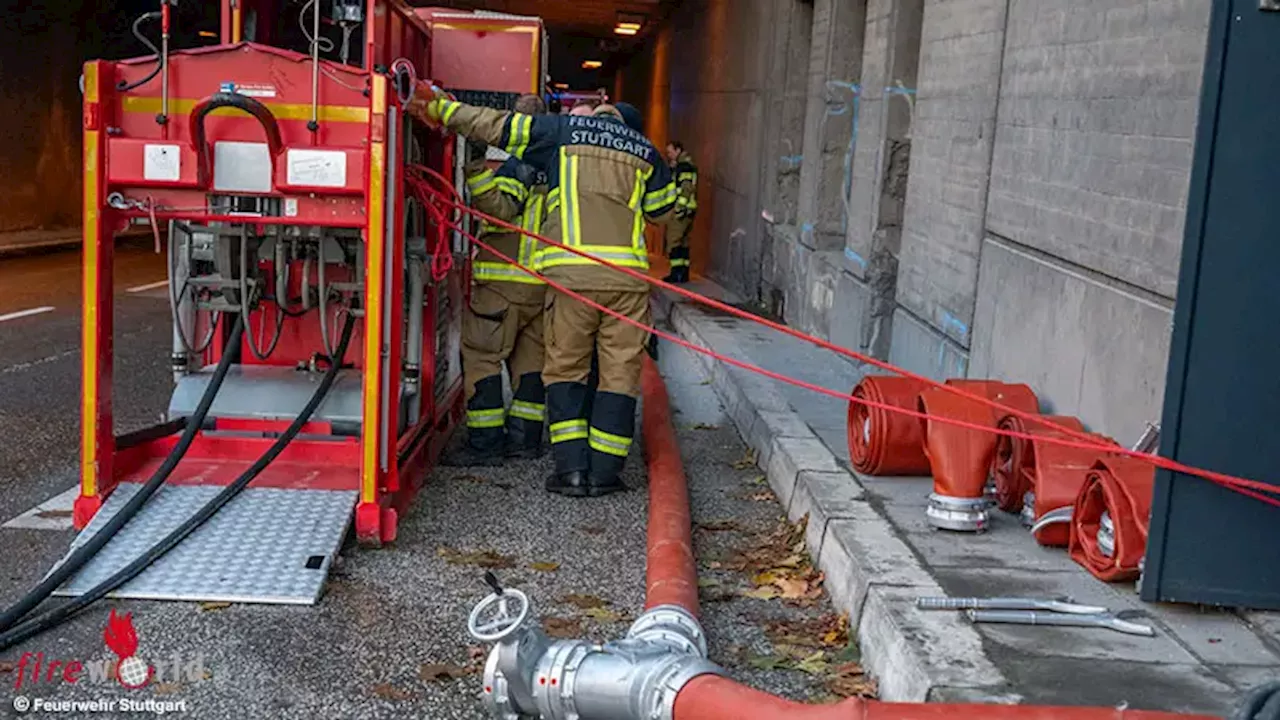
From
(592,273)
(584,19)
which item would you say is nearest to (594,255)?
(592,273)

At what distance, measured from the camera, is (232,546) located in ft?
15.4

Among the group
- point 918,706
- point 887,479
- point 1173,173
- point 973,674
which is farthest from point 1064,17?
point 918,706

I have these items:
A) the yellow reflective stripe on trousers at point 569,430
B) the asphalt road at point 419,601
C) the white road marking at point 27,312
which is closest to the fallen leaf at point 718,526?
the asphalt road at point 419,601

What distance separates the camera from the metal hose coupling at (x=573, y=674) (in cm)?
323

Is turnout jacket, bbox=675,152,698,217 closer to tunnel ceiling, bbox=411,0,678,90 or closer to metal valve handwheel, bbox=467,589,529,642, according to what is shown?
tunnel ceiling, bbox=411,0,678,90

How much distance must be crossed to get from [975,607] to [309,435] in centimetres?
300

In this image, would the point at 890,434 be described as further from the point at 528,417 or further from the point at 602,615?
the point at 528,417

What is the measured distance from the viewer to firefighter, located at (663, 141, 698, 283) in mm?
15820

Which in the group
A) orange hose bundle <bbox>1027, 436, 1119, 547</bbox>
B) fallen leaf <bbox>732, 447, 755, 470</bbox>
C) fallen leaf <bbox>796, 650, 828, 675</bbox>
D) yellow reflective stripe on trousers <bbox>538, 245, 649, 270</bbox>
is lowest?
fallen leaf <bbox>732, 447, 755, 470</bbox>

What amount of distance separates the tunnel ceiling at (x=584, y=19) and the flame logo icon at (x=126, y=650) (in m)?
13.1

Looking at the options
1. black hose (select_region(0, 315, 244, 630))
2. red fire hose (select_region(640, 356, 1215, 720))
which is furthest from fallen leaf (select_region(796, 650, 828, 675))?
black hose (select_region(0, 315, 244, 630))

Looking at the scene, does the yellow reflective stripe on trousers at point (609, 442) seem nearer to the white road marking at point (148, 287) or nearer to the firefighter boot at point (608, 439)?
the firefighter boot at point (608, 439)

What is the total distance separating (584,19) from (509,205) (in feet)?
68.9

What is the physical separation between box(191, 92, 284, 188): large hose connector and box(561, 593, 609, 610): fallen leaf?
1.83 meters
